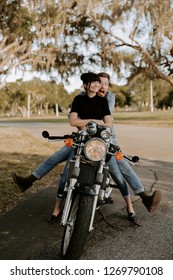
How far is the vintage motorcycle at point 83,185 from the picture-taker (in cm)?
300

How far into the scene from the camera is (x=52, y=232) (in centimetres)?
389

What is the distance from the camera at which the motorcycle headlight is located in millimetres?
3078

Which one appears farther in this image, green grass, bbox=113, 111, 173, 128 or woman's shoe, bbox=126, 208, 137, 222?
green grass, bbox=113, 111, 173, 128

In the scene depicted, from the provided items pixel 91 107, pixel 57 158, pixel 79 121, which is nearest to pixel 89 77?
pixel 91 107

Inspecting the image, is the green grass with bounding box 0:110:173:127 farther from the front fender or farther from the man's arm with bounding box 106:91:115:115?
the front fender

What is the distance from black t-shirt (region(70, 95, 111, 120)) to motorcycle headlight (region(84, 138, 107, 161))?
81cm

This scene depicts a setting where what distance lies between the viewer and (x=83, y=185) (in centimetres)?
315

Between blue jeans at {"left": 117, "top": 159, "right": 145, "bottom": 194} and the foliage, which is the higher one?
the foliage

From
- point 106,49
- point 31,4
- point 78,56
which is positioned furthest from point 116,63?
point 31,4

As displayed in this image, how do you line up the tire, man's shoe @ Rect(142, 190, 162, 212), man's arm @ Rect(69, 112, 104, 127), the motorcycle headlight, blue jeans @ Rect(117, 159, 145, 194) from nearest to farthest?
the tire
the motorcycle headlight
man's arm @ Rect(69, 112, 104, 127)
man's shoe @ Rect(142, 190, 162, 212)
blue jeans @ Rect(117, 159, 145, 194)

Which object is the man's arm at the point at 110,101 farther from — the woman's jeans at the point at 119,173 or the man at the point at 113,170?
the woman's jeans at the point at 119,173

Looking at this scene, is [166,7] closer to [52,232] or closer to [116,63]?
[116,63]

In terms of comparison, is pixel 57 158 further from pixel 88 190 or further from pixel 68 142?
pixel 88 190

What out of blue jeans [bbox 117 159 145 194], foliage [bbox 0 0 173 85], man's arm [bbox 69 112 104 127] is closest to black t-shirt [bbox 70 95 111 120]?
man's arm [bbox 69 112 104 127]
